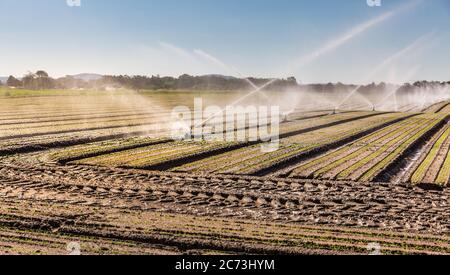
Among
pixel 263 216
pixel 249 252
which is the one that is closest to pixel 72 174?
pixel 263 216

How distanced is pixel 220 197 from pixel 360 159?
32.6 ft

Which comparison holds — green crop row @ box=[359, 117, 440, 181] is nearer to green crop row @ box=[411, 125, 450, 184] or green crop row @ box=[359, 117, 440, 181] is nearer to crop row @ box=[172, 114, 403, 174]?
→ green crop row @ box=[411, 125, 450, 184]

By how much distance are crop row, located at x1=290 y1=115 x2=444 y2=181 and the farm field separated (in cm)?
8

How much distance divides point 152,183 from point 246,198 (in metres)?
3.96

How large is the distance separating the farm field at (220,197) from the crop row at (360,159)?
80 mm

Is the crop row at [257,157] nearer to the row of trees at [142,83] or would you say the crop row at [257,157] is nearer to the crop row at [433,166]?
the crop row at [433,166]

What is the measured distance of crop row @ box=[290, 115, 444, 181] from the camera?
18109mm

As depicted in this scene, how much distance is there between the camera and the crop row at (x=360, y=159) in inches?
713

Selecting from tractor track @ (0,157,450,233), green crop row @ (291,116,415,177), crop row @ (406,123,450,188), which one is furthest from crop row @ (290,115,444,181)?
tractor track @ (0,157,450,233)

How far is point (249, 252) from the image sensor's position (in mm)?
9812

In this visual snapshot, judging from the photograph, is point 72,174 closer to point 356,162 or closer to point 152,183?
point 152,183

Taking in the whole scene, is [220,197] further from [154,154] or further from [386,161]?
[386,161]

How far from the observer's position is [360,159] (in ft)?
71.2

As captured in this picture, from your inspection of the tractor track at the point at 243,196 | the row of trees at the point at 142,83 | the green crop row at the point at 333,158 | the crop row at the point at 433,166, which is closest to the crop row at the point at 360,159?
the green crop row at the point at 333,158
